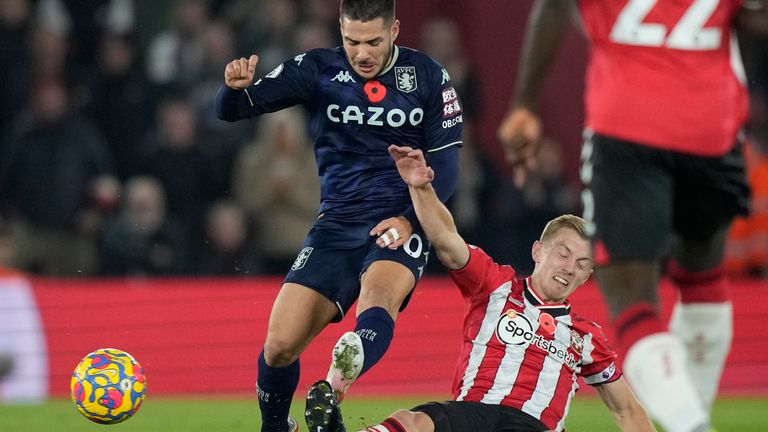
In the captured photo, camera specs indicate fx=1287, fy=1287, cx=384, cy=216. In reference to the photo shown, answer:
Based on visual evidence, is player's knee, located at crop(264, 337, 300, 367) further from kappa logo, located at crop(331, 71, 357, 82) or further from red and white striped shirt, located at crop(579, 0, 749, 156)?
red and white striped shirt, located at crop(579, 0, 749, 156)

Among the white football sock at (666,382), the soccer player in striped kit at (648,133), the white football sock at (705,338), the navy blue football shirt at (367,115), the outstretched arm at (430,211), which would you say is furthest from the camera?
the navy blue football shirt at (367,115)

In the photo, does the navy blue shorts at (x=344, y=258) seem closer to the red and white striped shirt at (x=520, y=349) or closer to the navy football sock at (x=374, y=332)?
the navy football sock at (x=374, y=332)

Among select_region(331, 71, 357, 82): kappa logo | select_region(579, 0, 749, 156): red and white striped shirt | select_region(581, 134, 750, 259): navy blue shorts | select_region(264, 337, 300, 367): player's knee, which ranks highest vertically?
select_region(579, 0, 749, 156): red and white striped shirt

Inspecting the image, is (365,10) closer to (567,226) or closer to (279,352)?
(567,226)

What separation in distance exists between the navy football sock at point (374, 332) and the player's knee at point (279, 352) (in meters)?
0.44

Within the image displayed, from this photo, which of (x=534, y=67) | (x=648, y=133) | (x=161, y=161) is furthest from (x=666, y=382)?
(x=161, y=161)

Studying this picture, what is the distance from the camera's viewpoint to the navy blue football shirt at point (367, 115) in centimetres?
615

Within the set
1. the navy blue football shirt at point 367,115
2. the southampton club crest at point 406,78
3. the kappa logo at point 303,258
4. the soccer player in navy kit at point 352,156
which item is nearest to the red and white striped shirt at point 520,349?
the soccer player in navy kit at point 352,156

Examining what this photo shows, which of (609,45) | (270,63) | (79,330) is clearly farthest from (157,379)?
(609,45)

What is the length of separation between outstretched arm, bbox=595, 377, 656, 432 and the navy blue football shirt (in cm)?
122

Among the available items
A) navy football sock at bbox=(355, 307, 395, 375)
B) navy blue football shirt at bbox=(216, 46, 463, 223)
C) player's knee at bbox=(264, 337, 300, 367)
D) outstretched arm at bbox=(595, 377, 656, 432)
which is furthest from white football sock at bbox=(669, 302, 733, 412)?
player's knee at bbox=(264, 337, 300, 367)

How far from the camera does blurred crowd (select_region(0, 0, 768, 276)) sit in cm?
1130

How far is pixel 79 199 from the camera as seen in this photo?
11.3m

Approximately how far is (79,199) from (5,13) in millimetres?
1790
